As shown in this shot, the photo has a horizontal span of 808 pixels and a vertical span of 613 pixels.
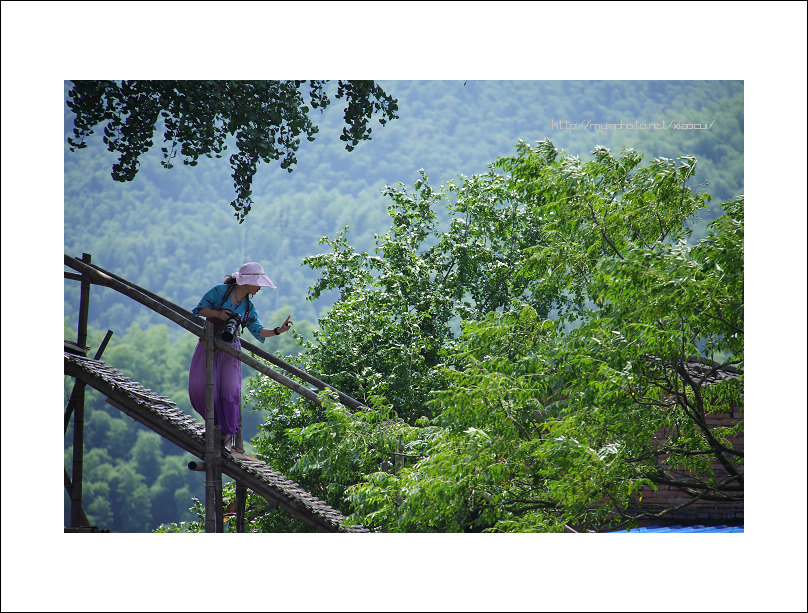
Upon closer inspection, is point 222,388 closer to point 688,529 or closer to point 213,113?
point 213,113

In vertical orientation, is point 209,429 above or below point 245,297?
below

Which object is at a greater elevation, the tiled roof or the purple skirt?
the purple skirt

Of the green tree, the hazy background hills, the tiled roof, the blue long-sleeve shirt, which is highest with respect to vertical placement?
the hazy background hills

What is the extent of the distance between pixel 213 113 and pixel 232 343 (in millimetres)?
1939

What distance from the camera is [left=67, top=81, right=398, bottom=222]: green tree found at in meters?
5.84

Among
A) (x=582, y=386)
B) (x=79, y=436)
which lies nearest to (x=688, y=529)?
(x=582, y=386)

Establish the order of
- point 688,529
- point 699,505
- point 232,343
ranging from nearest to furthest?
point 232,343 → point 688,529 → point 699,505

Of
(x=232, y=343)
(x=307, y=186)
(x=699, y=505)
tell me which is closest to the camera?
(x=232, y=343)

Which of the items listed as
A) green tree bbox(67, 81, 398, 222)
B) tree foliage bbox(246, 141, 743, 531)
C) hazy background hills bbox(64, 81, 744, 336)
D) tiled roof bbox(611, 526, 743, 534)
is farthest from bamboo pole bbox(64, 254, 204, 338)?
hazy background hills bbox(64, 81, 744, 336)

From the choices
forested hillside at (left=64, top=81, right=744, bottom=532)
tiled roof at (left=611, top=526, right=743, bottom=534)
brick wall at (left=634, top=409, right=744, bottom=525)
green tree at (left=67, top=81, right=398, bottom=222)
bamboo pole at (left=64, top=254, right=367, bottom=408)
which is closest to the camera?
bamboo pole at (left=64, top=254, right=367, bottom=408)

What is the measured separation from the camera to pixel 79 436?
5.95 metres

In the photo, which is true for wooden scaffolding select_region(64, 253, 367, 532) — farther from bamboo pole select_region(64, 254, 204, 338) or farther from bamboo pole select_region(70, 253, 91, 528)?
bamboo pole select_region(70, 253, 91, 528)

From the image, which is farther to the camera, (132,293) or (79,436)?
(79,436)

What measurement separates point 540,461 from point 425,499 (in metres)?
0.67
